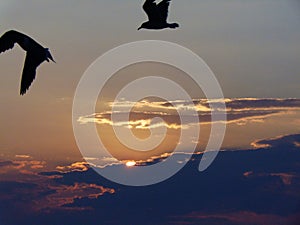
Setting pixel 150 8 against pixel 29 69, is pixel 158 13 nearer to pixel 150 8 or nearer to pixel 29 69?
pixel 150 8

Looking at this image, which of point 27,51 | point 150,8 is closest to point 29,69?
point 27,51

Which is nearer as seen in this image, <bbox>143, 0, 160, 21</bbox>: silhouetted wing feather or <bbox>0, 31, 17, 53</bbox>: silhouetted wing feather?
<bbox>0, 31, 17, 53</bbox>: silhouetted wing feather

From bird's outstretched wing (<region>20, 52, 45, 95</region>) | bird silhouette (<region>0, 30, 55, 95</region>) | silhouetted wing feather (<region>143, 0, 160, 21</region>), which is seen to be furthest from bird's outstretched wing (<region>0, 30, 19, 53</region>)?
silhouetted wing feather (<region>143, 0, 160, 21</region>)

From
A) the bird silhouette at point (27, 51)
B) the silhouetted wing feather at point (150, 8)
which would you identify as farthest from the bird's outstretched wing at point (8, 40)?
the silhouetted wing feather at point (150, 8)

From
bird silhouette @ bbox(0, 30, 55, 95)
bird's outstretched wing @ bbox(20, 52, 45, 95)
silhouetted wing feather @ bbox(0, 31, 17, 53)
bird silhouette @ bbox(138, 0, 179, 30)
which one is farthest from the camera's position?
bird silhouette @ bbox(138, 0, 179, 30)

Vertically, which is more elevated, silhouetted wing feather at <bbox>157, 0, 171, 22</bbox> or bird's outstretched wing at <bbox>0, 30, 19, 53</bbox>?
silhouetted wing feather at <bbox>157, 0, 171, 22</bbox>

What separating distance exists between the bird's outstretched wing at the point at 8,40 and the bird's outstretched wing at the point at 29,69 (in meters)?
0.79

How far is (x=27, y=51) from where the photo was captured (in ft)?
97.0

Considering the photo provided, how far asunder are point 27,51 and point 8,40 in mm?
878

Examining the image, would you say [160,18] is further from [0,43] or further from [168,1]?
[0,43]

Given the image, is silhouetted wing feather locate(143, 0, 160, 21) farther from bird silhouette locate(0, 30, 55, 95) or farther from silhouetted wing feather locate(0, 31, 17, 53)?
silhouetted wing feather locate(0, 31, 17, 53)

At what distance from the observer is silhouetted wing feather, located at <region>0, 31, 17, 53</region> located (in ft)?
95.9

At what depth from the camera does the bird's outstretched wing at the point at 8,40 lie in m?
29.2

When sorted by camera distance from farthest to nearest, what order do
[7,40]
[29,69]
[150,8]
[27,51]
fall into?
[150,8]
[29,69]
[7,40]
[27,51]
